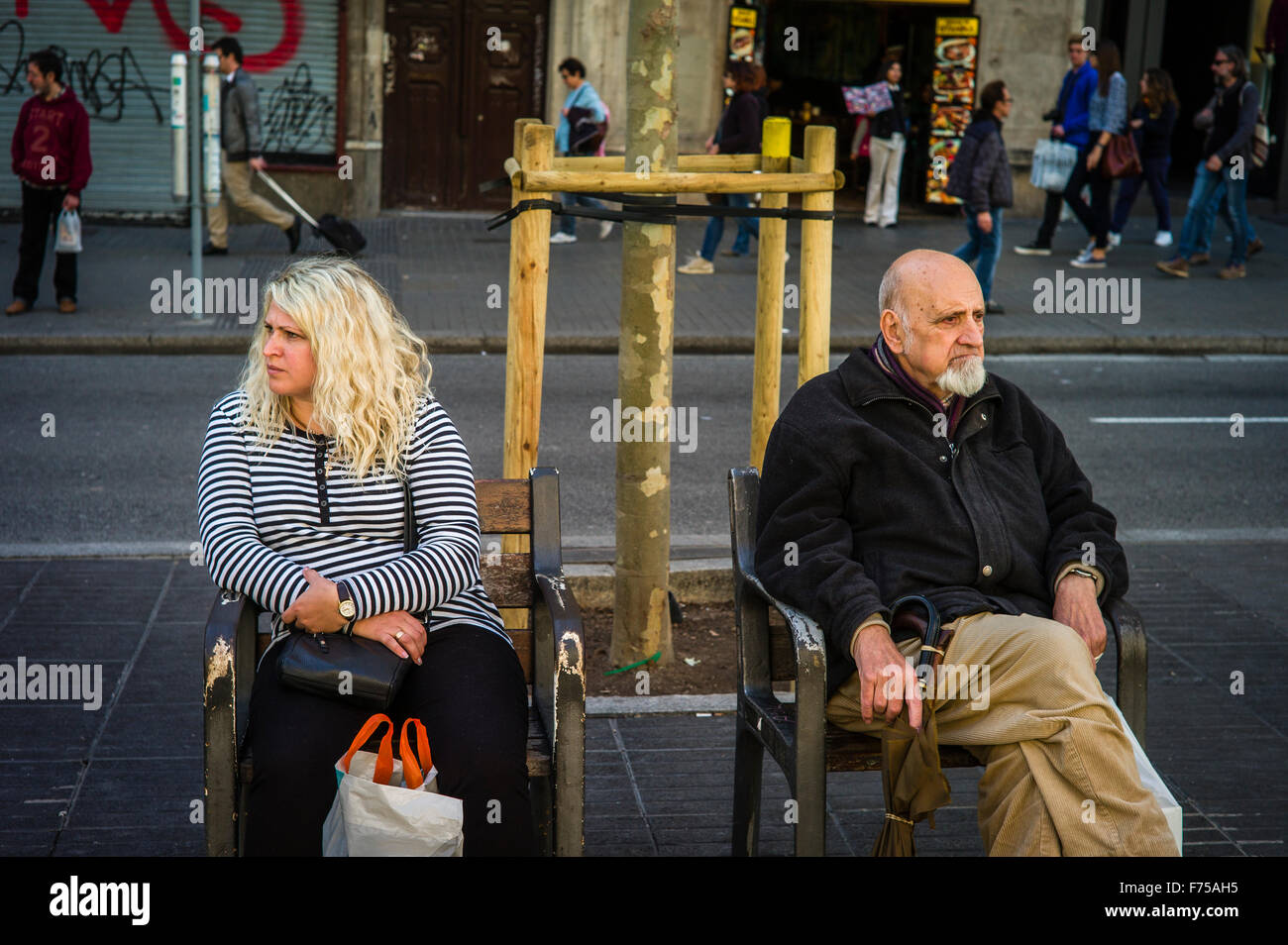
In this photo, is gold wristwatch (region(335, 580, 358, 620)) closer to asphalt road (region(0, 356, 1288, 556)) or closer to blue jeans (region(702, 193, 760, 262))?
asphalt road (region(0, 356, 1288, 556))

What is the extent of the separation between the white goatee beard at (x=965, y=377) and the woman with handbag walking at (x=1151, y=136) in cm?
1278

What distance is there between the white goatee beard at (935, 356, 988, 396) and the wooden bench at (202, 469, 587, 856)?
0.95 meters

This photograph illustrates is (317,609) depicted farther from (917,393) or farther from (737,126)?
(737,126)

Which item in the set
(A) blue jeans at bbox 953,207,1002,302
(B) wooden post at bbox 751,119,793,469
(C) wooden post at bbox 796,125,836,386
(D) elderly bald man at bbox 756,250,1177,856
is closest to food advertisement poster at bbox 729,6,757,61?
(A) blue jeans at bbox 953,207,1002,302

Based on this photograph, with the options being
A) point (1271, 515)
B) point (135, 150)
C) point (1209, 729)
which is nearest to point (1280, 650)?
point (1209, 729)

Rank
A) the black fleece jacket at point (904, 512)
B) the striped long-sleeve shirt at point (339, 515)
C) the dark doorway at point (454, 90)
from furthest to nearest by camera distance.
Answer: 1. the dark doorway at point (454, 90)
2. the black fleece jacket at point (904, 512)
3. the striped long-sleeve shirt at point (339, 515)

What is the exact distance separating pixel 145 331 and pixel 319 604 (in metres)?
8.63

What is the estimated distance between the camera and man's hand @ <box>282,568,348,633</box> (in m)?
3.27

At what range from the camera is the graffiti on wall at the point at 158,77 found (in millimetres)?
16828

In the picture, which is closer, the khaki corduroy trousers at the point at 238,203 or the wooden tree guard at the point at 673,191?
the wooden tree guard at the point at 673,191

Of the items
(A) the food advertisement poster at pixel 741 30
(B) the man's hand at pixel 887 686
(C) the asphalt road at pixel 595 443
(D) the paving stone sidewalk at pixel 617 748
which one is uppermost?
(A) the food advertisement poster at pixel 741 30

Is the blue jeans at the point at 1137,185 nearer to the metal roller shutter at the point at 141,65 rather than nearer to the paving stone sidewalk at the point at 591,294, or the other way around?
the paving stone sidewalk at the point at 591,294

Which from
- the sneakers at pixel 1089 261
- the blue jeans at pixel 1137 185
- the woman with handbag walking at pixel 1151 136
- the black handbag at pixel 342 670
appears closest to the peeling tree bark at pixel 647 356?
the black handbag at pixel 342 670

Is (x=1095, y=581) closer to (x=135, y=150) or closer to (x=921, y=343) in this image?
(x=921, y=343)
